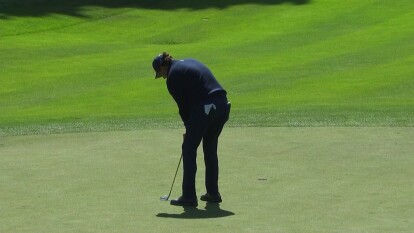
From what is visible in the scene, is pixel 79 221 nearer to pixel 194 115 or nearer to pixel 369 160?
pixel 194 115

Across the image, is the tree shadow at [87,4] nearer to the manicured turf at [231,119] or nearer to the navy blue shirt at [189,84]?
the manicured turf at [231,119]

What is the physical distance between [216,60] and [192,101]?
70.1 ft

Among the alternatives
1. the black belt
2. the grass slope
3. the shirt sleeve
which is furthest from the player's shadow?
the grass slope

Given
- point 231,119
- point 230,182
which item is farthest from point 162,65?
point 231,119

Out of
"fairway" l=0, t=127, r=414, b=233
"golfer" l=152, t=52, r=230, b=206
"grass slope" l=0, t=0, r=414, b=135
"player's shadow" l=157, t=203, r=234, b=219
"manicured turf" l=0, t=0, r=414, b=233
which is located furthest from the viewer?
"grass slope" l=0, t=0, r=414, b=135

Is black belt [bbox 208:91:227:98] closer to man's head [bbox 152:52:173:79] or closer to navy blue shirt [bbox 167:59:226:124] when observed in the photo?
navy blue shirt [bbox 167:59:226:124]

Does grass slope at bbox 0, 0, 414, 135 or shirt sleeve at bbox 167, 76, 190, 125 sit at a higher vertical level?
shirt sleeve at bbox 167, 76, 190, 125

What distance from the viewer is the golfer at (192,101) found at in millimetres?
12297

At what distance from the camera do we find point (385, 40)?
36.8 meters

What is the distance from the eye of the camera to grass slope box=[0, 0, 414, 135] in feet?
76.3

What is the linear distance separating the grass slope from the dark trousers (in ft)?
25.2

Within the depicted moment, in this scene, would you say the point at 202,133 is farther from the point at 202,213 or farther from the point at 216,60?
the point at 216,60

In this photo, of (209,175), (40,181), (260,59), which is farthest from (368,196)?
(260,59)

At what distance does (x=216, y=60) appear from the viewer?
3378cm
